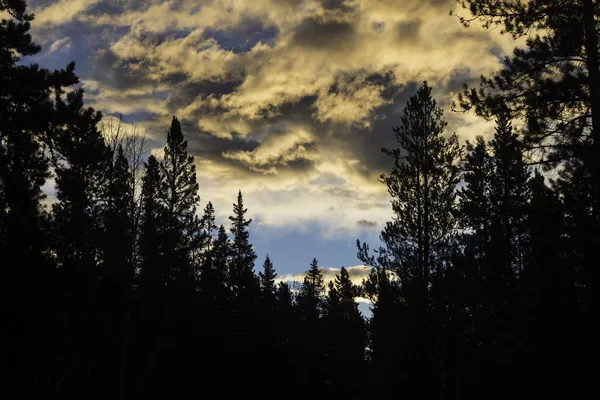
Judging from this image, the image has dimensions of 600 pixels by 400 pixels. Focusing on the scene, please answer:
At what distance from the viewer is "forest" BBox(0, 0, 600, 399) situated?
388 inches

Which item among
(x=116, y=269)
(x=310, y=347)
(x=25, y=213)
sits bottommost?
(x=310, y=347)

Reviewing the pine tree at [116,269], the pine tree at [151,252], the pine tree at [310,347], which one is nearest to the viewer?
the pine tree at [116,269]

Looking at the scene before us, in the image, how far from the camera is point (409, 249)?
18188 mm

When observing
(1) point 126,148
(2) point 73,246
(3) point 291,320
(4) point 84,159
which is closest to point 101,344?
(2) point 73,246

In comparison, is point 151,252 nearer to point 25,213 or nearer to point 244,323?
point 25,213

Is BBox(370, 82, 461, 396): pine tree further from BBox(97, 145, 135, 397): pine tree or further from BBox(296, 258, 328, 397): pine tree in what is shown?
BBox(296, 258, 328, 397): pine tree

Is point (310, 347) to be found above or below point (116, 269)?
below

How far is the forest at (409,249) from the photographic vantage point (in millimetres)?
9859

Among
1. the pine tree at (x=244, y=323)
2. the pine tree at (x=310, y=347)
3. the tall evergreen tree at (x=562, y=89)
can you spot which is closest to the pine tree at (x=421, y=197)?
the tall evergreen tree at (x=562, y=89)

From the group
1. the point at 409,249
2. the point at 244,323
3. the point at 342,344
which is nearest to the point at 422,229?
the point at 409,249

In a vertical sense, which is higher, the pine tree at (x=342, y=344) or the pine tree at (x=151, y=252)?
the pine tree at (x=151, y=252)

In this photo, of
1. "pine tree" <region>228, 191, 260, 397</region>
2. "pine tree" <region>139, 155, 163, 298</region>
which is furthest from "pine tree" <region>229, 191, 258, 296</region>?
"pine tree" <region>139, 155, 163, 298</region>

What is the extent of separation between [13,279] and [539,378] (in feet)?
62.8

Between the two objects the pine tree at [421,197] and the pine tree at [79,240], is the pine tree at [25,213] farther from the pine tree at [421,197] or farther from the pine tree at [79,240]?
the pine tree at [421,197]
